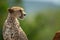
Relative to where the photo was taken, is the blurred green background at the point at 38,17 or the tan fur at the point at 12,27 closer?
the tan fur at the point at 12,27

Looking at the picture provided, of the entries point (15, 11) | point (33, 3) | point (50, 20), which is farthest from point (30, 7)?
point (15, 11)

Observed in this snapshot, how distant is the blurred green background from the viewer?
1.20 m

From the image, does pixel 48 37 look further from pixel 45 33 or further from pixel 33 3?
pixel 33 3

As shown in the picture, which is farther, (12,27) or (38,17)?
(38,17)

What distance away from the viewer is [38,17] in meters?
1.29

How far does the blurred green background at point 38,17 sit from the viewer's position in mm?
1199

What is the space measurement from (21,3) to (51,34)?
334mm

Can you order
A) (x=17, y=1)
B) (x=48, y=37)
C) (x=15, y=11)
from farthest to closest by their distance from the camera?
(x=17, y=1)
(x=48, y=37)
(x=15, y=11)

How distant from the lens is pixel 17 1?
132 centimetres

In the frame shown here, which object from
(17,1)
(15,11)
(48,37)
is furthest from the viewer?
(17,1)

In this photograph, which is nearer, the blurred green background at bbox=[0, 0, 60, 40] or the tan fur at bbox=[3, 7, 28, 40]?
the tan fur at bbox=[3, 7, 28, 40]

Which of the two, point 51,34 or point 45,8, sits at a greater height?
point 45,8

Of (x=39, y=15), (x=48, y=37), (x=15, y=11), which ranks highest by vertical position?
(x=15, y=11)

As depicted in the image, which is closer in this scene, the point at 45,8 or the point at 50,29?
the point at 50,29
